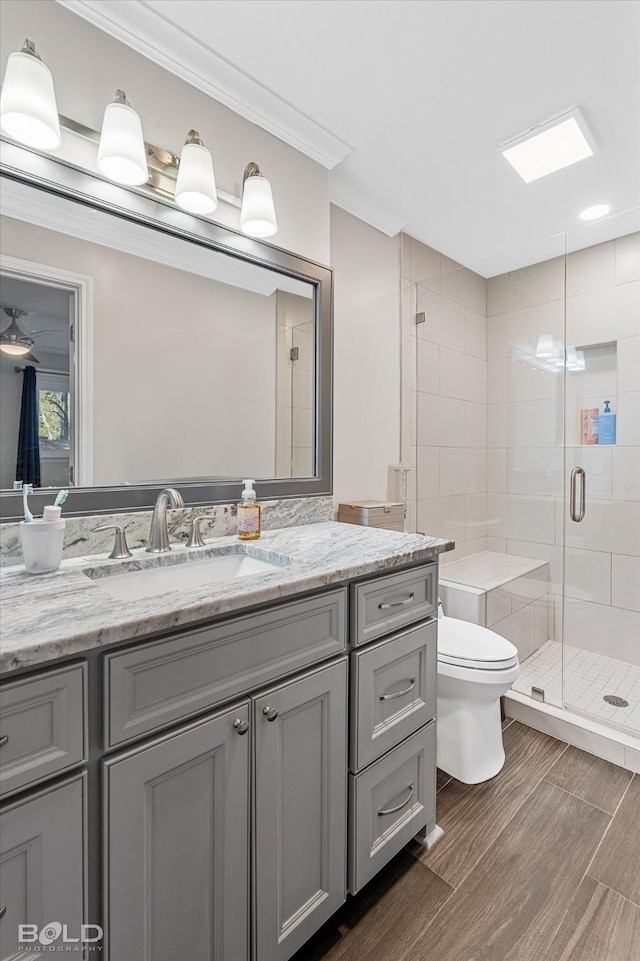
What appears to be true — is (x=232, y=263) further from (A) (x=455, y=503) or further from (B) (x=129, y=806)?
(A) (x=455, y=503)

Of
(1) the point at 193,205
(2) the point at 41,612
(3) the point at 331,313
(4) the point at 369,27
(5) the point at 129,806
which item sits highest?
(4) the point at 369,27

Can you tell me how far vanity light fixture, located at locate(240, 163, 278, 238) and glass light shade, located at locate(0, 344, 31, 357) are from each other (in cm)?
83

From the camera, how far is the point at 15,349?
1.14 metres

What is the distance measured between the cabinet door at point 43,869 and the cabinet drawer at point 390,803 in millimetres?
660

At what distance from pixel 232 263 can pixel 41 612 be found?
4.23ft

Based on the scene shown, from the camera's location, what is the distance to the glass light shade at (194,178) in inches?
54.1

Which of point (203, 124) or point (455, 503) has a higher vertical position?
point (203, 124)

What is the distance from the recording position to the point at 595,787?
5.51 ft

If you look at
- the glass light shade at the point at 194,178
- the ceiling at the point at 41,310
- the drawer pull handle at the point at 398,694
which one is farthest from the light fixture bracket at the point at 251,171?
the drawer pull handle at the point at 398,694

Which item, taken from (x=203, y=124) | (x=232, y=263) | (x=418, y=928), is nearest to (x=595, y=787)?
(x=418, y=928)

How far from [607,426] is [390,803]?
2.23 meters

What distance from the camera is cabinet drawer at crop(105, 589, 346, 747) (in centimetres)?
76

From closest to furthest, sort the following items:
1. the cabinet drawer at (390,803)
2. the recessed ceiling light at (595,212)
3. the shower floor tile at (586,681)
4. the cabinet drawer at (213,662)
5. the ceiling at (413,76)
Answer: the cabinet drawer at (213,662)
the cabinet drawer at (390,803)
the ceiling at (413,76)
the shower floor tile at (586,681)
the recessed ceiling light at (595,212)
